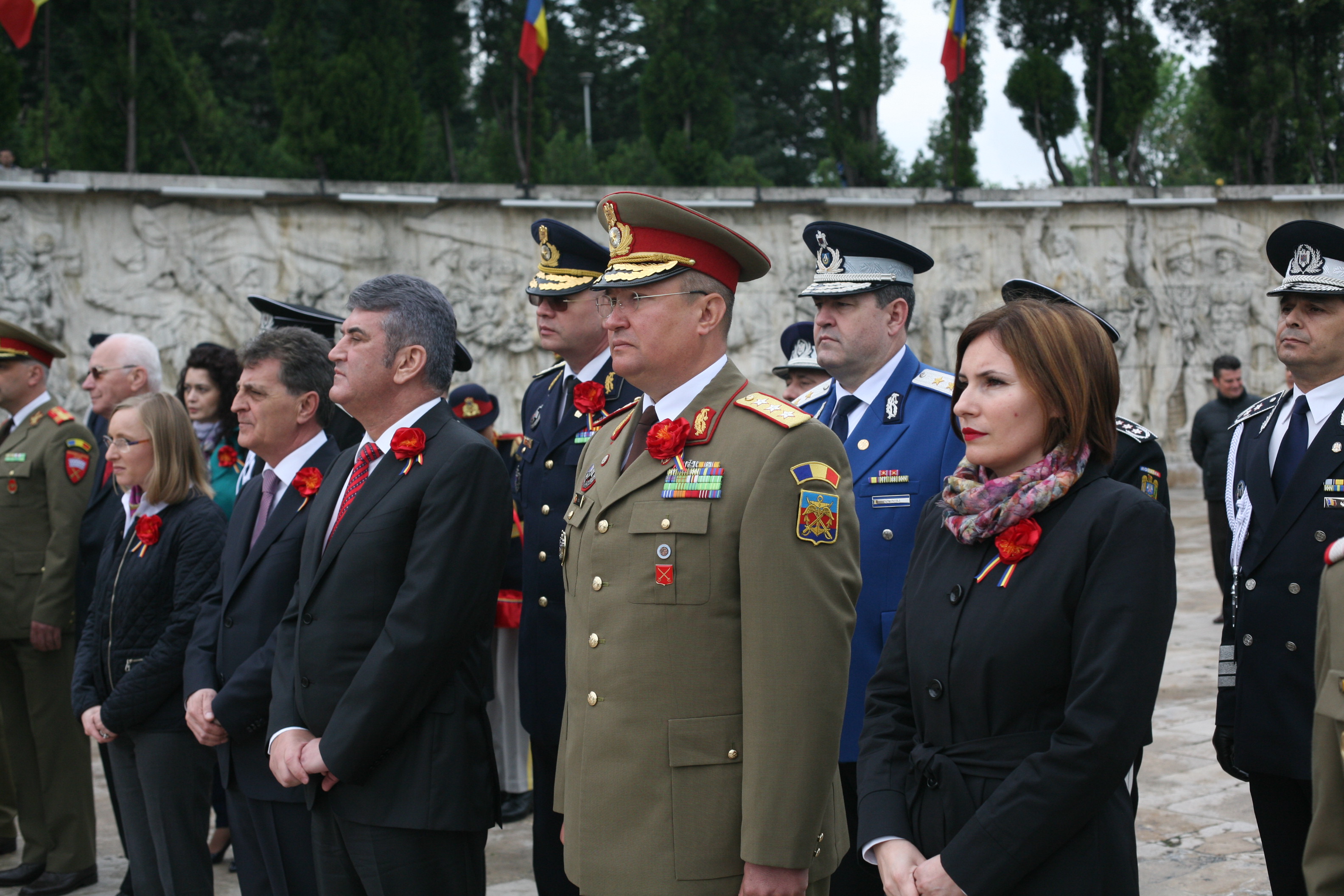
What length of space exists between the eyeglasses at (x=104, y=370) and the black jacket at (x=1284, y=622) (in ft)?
15.6

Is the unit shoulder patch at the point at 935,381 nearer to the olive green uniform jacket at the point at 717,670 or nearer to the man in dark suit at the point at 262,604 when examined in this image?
the olive green uniform jacket at the point at 717,670

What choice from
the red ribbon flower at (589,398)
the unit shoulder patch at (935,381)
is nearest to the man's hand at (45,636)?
the red ribbon flower at (589,398)

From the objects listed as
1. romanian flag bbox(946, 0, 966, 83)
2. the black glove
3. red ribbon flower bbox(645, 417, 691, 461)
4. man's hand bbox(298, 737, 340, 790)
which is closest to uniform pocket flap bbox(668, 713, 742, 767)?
red ribbon flower bbox(645, 417, 691, 461)

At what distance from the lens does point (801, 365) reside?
6.24 metres

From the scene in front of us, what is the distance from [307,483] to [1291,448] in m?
2.96

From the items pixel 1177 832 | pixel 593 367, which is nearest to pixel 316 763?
pixel 593 367

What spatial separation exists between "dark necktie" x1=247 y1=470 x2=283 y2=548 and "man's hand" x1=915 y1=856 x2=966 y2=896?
8.08 ft

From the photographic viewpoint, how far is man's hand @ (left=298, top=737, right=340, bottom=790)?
9.71ft

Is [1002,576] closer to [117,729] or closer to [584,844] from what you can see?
[584,844]

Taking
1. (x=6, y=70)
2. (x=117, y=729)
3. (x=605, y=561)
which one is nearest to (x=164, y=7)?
(x=6, y=70)

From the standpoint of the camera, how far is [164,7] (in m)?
23.4

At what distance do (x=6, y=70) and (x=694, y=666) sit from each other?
1500 cm

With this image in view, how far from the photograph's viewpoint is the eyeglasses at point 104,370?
5418 millimetres

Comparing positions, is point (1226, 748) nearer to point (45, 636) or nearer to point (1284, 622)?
point (1284, 622)
